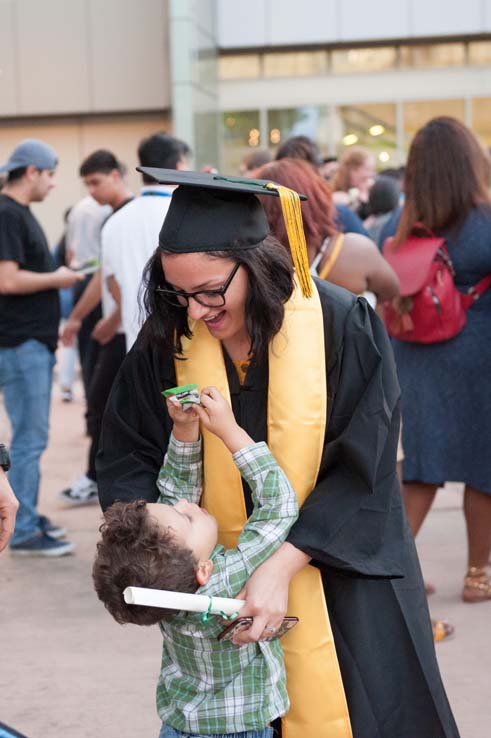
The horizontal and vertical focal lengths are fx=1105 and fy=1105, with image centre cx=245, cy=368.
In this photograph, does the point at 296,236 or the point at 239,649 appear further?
the point at 296,236

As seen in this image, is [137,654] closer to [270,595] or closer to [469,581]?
[469,581]

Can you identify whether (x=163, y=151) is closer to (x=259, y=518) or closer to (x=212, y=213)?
(x=212, y=213)

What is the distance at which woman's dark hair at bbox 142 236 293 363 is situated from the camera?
2.33 m

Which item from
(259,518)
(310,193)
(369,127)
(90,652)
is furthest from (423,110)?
(259,518)

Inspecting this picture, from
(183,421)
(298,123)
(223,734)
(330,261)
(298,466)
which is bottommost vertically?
(223,734)

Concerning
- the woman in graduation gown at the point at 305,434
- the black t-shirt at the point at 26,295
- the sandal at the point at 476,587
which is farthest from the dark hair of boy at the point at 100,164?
the woman in graduation gown at the point at 305,434

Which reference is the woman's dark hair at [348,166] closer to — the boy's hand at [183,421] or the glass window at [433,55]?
the boy's hand at [183,421]

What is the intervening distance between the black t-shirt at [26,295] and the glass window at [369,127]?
14.1 m

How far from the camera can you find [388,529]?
8.07ft

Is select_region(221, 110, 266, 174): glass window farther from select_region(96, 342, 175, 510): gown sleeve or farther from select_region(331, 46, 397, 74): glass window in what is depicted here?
select_region(96, 342, 175, 510): gown sleeve

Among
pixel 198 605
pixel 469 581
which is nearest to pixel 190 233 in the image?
pixel 198 605

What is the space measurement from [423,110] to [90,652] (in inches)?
637

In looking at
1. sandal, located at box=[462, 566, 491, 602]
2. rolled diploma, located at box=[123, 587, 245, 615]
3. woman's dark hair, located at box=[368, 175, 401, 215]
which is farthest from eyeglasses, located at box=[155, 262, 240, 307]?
woman's dark hair, located at box=[368, 175, 401, 215]

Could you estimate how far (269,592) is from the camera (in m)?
2.23
